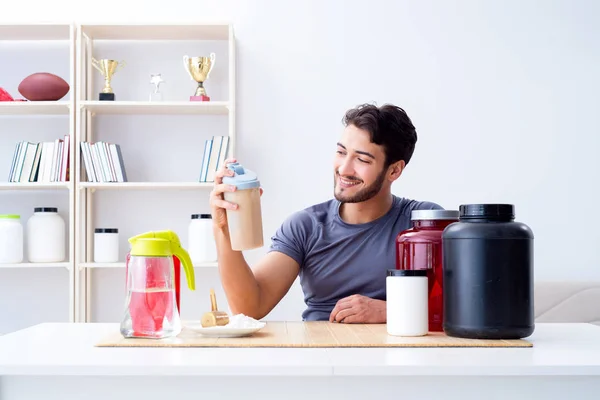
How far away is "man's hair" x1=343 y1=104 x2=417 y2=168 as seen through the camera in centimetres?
230

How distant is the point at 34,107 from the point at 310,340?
2625 mm

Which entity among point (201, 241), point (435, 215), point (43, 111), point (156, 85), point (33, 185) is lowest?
point (201, 241)

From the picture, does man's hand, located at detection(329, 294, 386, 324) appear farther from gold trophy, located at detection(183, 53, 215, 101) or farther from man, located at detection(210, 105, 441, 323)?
gold trophy, located at detection(183, 53, 215, 101)

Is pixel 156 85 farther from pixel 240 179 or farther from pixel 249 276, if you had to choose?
pixel 240 179

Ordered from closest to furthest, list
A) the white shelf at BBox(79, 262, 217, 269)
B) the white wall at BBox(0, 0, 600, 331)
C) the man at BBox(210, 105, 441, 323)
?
the man at BBox(210, 105, 441, 323) < the white shelf at BBox(79, 262, 217, 269) < the white wall at BBox(0, 0, 600, 331)

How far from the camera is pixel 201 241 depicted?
11.6 feet

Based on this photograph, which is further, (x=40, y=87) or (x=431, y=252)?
(x=40, y=87)

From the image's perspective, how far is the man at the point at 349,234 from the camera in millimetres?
2191

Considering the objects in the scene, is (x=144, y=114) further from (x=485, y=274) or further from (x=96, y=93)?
(x=485, y=274)

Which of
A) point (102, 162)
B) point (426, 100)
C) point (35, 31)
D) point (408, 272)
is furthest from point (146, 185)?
point (408, 272)

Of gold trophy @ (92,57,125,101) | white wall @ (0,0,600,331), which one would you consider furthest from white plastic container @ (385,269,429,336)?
gold trophy @ (92,57,125,101)

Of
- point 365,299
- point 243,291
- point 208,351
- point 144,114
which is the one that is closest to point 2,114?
point 144,114

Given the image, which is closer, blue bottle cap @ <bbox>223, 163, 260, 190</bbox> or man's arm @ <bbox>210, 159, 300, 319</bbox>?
blue bottle cap @ <bbox>223, 163, 260, 190</bbox>

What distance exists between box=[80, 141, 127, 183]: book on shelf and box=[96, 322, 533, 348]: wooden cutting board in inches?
85.5
